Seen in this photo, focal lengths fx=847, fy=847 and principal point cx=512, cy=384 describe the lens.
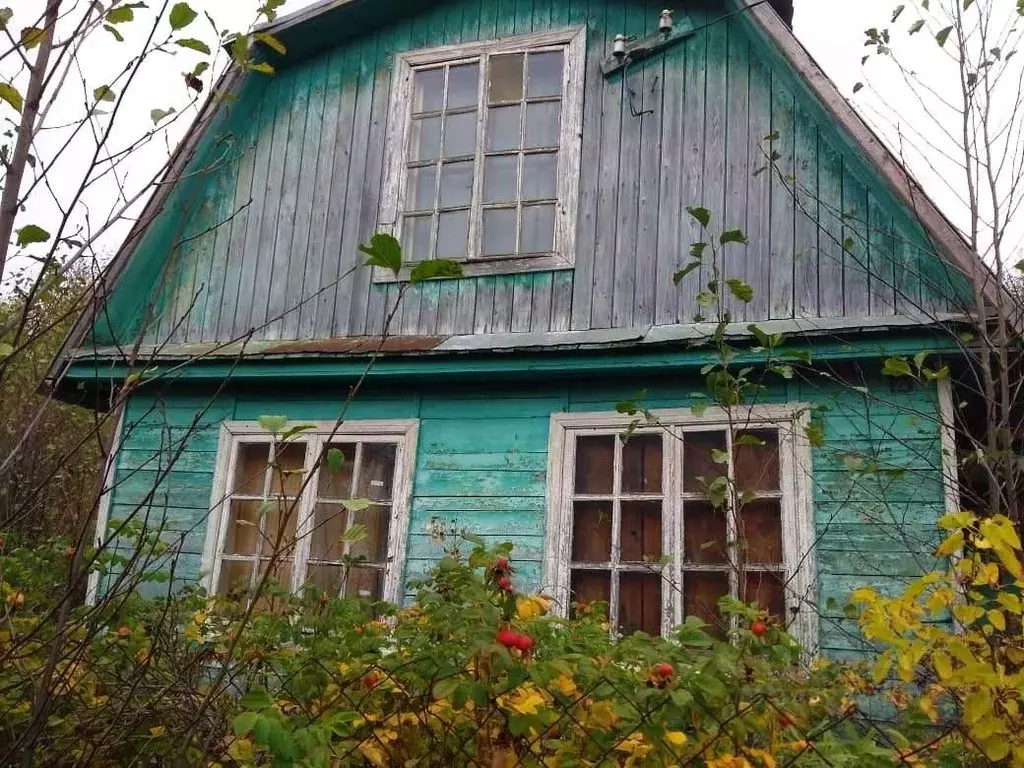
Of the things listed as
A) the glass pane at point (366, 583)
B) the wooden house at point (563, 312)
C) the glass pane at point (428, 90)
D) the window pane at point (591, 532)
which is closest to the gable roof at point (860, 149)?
the wooden house at point (563, 312)

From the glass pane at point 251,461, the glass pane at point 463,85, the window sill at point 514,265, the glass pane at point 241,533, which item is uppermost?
the glass pane at point 463,85

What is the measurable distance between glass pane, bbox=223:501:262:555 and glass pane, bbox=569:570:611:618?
2.25 metres

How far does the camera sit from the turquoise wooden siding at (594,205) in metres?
5.00

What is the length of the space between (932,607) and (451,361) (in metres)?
3.82

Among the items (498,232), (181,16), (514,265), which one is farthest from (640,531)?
(181,16)

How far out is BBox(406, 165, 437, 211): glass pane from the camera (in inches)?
242

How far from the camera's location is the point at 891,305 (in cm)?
476

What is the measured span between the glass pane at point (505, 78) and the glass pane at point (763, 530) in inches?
131

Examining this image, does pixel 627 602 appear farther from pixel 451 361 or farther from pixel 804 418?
pixel 451 361

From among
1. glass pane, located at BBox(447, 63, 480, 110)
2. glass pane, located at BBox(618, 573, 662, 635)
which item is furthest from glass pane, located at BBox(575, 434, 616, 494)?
glass pane, located at BBox(447, 63, 480, 110)

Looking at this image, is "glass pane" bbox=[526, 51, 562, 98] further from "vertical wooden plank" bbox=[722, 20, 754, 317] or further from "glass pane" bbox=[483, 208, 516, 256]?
"vertical wooden plank" bbox=[722, 20, 754, 317]

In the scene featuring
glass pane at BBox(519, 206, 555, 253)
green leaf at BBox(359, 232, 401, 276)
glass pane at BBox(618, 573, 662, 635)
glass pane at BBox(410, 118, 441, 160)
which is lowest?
glass pane at BBox(618, 573, 662, 635)

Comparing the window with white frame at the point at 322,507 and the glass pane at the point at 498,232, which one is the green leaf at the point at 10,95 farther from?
the glass pane at the point at 498,232

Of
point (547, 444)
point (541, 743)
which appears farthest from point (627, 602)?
point (541, 743)
